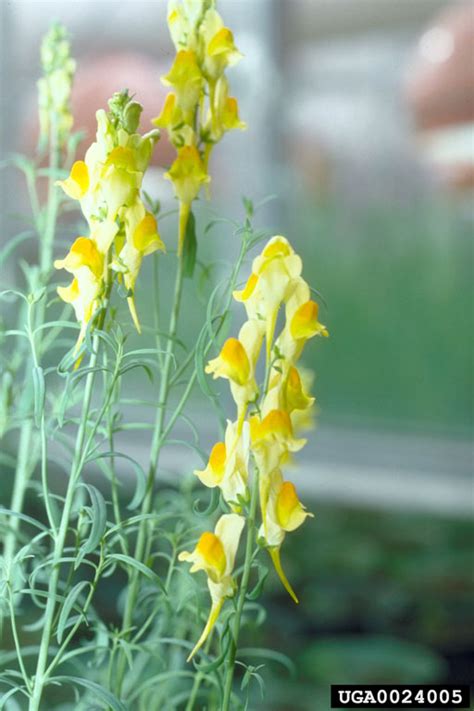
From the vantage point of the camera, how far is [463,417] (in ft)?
5.64

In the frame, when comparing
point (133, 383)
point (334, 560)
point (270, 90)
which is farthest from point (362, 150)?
point (133, 383)

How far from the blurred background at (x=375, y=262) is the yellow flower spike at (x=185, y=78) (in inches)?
42.3

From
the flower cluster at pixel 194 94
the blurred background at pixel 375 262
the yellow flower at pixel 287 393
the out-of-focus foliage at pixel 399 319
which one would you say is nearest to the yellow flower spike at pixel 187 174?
the flower cluster at pixel 194 94

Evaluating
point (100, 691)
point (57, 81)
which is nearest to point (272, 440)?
point (100, 691)

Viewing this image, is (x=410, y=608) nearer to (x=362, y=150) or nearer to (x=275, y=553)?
(x=362, y=150)

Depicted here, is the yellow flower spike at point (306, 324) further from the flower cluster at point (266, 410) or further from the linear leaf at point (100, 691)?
the linear leaf at point (100, 691)

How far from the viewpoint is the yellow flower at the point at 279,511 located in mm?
358

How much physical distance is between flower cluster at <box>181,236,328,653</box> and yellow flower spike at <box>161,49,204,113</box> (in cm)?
9

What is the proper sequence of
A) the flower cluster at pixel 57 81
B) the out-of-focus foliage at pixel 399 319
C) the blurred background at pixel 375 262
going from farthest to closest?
the out-of-focus foliage at pixel 399 319
the blurred background at pixel 375 262
the flower cluster at pixel 57 81

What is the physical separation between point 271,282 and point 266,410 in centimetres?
5

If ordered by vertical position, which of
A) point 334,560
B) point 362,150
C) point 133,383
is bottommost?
Answer: point 133,383

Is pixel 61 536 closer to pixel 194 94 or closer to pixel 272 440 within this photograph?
pixel 272 440

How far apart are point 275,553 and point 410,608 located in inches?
47.1

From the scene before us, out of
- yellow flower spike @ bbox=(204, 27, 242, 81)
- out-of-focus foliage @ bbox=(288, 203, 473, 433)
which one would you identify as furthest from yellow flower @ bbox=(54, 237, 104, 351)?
out-of-focus foliage @ bbox=(288, 203, 473, 433)
